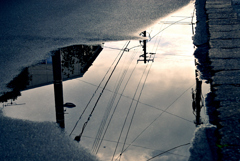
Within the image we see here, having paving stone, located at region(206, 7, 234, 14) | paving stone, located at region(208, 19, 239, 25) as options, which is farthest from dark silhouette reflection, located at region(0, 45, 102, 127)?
paving stone, located at region(206, 7, 234, 14)

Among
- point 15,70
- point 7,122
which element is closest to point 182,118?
point 7,122

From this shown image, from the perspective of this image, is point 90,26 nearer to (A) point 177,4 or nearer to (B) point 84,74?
(B) point 84,74

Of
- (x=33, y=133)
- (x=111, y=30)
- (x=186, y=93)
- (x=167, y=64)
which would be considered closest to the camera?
(x=33, y=133)

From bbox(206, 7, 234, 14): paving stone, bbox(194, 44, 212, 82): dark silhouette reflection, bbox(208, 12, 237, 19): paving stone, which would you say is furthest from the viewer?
bbox(206, 7, 234, 14): paving stone

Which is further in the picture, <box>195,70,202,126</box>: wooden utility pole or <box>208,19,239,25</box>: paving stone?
<box>208,19,239,25</box>: paving stone

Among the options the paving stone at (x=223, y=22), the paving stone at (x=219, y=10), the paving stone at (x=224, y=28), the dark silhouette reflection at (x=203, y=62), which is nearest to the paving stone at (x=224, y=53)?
the dark silhouette reflection at (x=203, y=62)

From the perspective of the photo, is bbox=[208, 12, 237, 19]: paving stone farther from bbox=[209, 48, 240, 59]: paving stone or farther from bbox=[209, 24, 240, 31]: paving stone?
bbox=[209, 48, 240, 59]: paving stone

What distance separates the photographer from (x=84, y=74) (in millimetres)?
4625

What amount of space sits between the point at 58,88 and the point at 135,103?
1080 mm

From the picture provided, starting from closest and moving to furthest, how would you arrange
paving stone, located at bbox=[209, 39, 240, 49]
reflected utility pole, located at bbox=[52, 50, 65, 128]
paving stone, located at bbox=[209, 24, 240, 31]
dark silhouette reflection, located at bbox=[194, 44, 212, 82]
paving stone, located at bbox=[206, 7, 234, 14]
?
1. reflected utility pole, located at bbox=[52, 50, 65, 128]
2. dark silhouette reflection, located at bbox=[194, 44, 212, 82]
3. paving stone, located at bbox=[209, 39, 240, 49]
4. paving stone, located at bbox=[209, 24, 240, 31]
5. paving stone, located at bbox=[206, 7, 234, 14]

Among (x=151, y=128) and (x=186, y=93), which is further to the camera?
(x=186, y=93)

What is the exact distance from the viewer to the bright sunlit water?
9.68 feet

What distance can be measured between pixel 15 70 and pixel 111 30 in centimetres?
248

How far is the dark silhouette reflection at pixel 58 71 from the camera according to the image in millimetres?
3852
